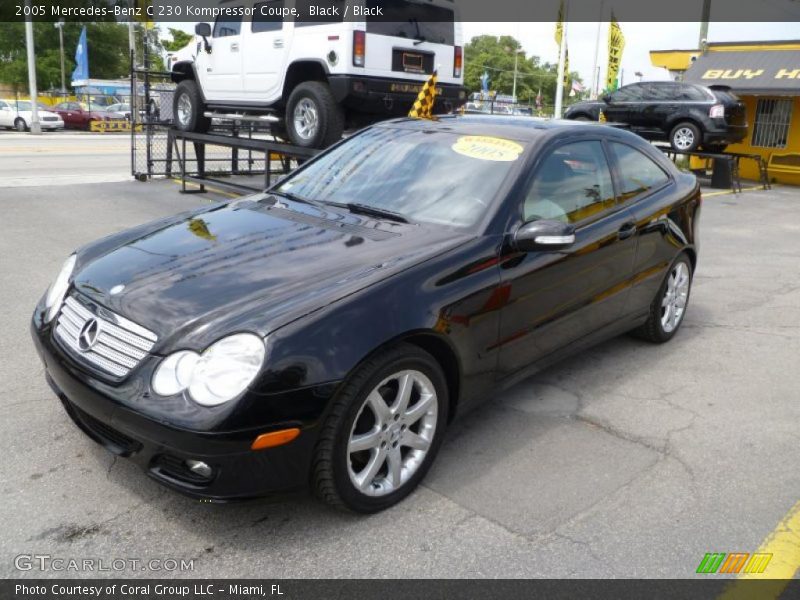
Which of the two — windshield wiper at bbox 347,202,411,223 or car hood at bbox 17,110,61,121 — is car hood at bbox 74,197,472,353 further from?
car hood at bbox 17,110,61,121

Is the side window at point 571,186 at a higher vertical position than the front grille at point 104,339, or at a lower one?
higher

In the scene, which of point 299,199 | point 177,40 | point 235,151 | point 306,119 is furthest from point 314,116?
point 177,40

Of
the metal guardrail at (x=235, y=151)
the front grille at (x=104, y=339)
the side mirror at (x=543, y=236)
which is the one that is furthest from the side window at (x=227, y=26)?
the front grille at (x=104, y=339)

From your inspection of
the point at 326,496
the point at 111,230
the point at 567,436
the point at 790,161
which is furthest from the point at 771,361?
the point at 790,161

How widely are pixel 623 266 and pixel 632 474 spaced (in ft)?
4.71

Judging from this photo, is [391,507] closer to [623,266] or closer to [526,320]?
[526,320]

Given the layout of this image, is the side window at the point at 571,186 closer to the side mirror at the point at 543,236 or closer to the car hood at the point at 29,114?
the side mirror at the point at 543,236

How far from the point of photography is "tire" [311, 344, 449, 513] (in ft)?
9.02

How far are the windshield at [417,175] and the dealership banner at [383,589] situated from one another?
1.68m

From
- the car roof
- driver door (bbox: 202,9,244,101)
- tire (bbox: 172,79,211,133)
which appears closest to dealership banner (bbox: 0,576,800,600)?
the car roof

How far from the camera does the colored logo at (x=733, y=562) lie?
279 cm

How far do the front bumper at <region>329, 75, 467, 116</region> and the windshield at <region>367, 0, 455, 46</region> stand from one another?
563 millimetres

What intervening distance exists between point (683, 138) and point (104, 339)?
16.4m

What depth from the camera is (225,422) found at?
8.26ft
